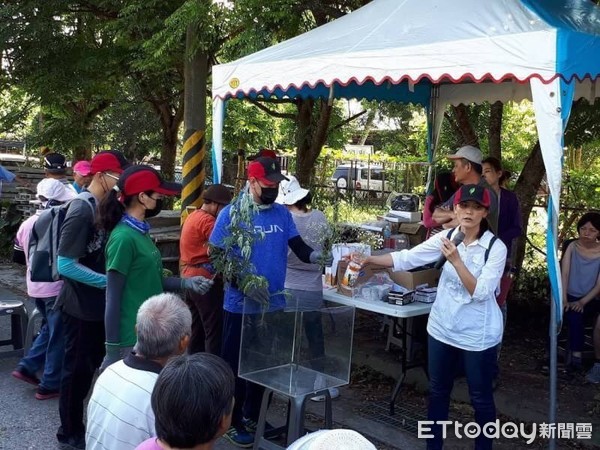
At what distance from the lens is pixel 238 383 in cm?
411

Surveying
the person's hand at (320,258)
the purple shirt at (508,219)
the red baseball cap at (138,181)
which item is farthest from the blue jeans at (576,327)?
the red baseball cap at (138,181)

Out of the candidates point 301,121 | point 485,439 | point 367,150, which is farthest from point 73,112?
point 367,150

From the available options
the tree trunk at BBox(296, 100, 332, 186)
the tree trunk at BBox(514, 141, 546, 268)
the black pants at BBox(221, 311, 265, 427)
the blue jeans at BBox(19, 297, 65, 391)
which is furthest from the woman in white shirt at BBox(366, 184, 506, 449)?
the tree trunk at BBox(296, 100, 332, 186)

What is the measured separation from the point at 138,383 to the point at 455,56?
9.76ft

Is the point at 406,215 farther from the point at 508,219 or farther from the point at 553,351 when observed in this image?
the point at 553,351

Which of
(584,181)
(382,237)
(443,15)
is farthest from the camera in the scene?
(584,181)

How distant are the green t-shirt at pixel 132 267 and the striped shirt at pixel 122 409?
1.04 m

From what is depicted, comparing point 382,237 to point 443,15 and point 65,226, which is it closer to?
point 443,15

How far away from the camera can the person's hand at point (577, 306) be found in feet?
17.5

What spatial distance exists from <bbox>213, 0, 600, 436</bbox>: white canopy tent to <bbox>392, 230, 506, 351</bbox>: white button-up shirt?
1.39 feet

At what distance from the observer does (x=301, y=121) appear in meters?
10.3

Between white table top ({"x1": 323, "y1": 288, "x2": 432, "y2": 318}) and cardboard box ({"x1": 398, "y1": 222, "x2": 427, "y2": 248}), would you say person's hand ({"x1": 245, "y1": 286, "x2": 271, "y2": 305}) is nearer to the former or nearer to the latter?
white table top ({"x1": 323, "y1": 288, "x2": 432, "y2": 318})

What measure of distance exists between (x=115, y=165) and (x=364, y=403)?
2563 mm

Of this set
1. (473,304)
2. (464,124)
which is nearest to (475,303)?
(473,304)
